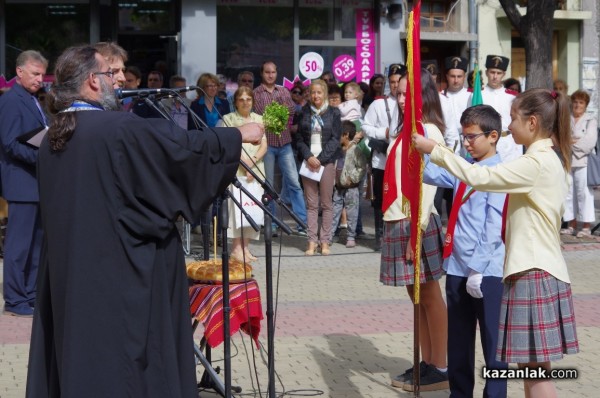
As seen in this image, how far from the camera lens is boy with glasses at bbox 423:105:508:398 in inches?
238

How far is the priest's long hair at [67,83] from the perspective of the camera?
16.3ft

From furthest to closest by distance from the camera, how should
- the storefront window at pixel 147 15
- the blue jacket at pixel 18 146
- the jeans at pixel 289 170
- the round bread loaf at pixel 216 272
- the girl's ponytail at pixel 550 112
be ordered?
the storefront window at pixel 147 15
the jeans at pixel 289 170
the blue jacket at pixel 18 146
the round bread loaf at pixel 216 272
the girl's ponytail at pixel 550 112

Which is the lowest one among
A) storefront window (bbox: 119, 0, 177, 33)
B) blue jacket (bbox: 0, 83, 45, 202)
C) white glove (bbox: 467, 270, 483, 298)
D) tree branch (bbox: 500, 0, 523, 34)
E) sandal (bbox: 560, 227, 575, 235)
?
sandal (bbox: 560, 227, 575, 235)

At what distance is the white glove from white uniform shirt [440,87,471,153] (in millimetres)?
5059

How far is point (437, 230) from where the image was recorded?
708 centimetres

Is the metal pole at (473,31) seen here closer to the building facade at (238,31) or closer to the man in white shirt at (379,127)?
the building facade at (238,31)

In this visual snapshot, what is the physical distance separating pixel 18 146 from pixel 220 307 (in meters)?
3.56

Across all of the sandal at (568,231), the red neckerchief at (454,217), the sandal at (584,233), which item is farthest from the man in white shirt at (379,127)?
the red neckerchief at (454,217)

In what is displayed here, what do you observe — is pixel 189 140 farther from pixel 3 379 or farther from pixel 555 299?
pixel 3 379

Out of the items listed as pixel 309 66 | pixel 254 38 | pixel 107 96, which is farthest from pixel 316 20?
pixel 107 96

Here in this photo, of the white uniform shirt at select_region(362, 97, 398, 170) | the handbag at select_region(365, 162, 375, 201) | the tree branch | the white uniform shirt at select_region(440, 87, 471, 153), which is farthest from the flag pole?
the tree branch

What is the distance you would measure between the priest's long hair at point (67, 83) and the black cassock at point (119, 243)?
90 millimetres

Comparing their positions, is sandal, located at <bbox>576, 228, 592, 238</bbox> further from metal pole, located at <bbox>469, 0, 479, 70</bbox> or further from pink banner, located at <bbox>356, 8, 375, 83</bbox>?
metal pole, located at <bbox>469, 0, 479, 70</bbox>

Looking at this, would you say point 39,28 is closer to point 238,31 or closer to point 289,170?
point 238,31
